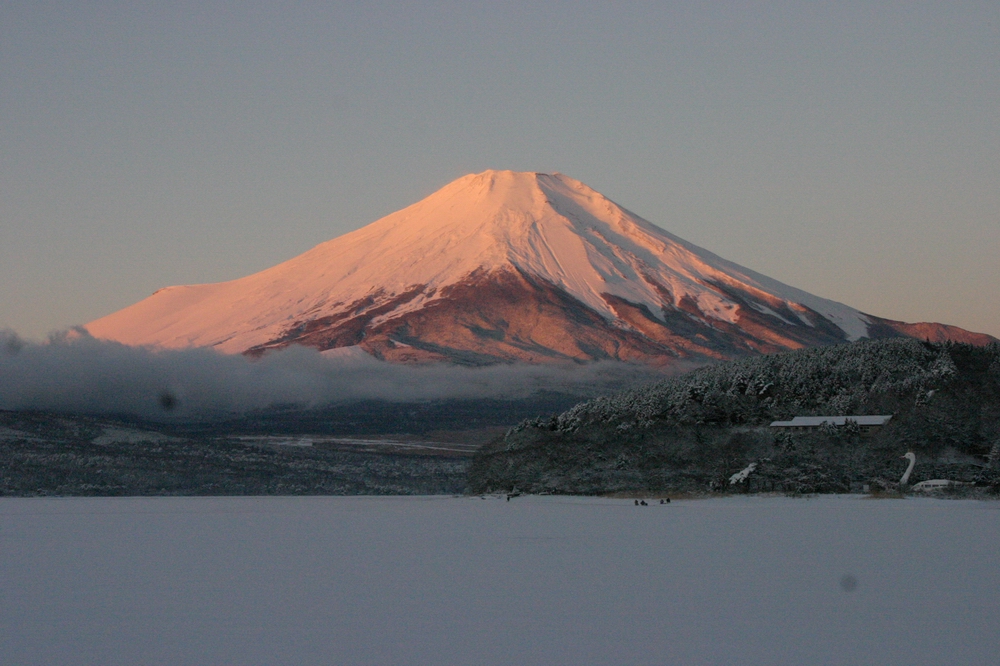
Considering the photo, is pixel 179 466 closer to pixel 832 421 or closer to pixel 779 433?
pixel 779 433

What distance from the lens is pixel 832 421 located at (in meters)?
53.2

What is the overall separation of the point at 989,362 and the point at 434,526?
34.5 metres

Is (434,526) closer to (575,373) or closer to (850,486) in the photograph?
(850,486)

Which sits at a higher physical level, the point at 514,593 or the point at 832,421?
the point at 832,421

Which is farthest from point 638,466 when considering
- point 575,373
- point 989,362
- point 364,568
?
point 575,373

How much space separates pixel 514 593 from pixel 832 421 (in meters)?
36.4

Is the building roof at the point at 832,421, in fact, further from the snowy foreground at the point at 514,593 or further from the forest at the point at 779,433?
the snowy foreground at the point at 514,593

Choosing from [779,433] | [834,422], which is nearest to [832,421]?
[834,422]

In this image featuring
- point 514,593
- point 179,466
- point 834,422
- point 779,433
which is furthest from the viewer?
point 179,466

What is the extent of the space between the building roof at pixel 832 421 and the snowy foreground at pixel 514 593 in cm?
1680

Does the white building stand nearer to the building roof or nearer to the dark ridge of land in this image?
the building roof

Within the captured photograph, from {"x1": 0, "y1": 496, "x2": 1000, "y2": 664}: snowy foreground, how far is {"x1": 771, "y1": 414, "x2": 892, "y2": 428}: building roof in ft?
55.1

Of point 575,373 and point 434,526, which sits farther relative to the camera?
point 575,373

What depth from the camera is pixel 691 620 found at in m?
17.0
